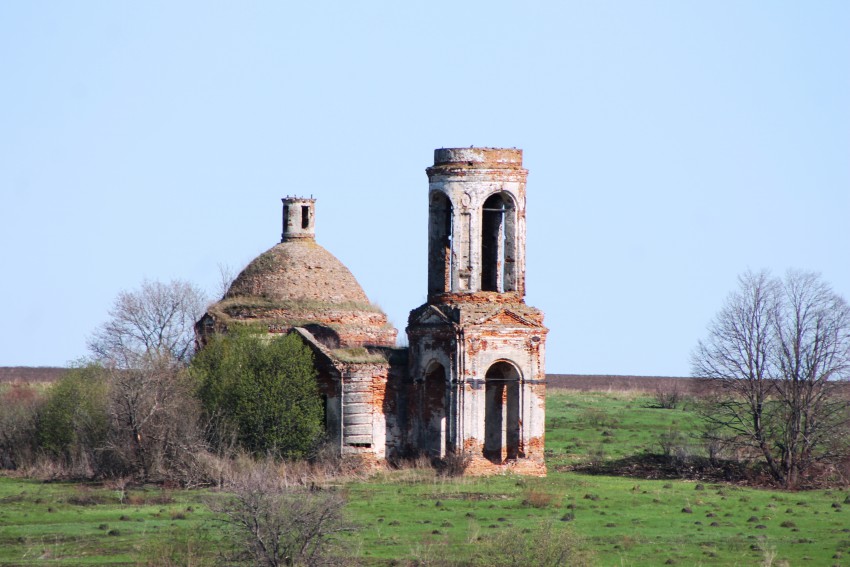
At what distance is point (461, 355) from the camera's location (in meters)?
36.9

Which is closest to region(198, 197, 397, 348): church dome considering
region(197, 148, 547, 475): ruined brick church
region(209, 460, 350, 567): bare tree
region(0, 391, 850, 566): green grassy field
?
region(197, 148, 547, 475): ruined brick church

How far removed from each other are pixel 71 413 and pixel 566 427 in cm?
1744

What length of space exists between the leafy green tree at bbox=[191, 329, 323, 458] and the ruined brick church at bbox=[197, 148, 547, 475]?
27.9 inches

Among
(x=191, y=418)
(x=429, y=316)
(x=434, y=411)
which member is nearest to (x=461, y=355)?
(x=429, y=316)

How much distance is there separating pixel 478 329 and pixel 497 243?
2.77 meters

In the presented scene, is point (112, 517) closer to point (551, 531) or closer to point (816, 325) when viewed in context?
point (551, 531)

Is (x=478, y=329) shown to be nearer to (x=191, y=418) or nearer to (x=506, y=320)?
(x=506, y=320)

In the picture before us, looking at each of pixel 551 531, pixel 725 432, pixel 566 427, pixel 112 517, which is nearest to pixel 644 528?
pixel 551 531

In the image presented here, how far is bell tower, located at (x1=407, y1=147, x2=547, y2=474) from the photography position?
36969 mm

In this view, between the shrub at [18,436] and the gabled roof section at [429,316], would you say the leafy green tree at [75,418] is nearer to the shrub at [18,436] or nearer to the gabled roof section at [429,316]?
the shrub at [18,436]

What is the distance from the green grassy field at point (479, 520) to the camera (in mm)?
27094

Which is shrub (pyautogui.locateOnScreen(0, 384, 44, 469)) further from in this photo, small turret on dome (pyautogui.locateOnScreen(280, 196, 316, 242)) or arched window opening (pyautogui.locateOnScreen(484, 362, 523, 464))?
arched window opening (pyautogui.locateOnScreen(484, 362, 523, 464))

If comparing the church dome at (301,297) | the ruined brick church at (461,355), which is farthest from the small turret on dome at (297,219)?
the ruined brick church at (461,355)

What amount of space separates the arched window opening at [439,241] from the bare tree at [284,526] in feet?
42.3
